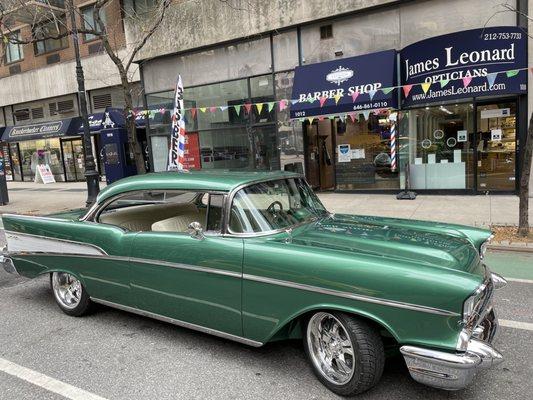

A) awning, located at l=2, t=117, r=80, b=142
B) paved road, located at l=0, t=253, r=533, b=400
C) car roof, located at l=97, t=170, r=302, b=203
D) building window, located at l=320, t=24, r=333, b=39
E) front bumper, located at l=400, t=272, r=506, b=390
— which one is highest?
building window, located at l=320, t=24, r=333, b=39

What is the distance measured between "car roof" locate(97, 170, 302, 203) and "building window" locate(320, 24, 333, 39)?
381 inches

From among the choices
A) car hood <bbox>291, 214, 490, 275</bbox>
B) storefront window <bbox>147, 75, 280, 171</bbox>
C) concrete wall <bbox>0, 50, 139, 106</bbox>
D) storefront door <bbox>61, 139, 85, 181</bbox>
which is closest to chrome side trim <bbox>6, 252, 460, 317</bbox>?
car hood <bbox>291, 214, 490, 275</bbox>

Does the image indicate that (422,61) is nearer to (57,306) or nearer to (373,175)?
(373,175)

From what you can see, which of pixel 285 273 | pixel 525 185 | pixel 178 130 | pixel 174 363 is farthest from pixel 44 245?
pixel 525 185

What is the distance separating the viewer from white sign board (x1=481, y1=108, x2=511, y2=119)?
1087 centimetres

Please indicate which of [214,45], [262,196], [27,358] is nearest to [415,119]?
[214,45]

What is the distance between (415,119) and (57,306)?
999 centimetres

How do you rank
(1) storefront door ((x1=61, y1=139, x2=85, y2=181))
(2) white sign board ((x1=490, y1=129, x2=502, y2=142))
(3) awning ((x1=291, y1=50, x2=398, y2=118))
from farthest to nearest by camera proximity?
1. (1) storefront door ((x1=61, y1=139, x2=85, y2=181))
2. (3) awning ((x1=291, y1=50, x2=398, y2=118))
3. (2) white sign board ((x1=490, y1=129, x2=502, y2=142))

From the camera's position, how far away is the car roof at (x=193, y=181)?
372 cm

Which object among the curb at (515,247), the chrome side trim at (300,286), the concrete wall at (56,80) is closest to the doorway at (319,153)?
the curb at (515,247)

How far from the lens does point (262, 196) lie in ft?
12.3

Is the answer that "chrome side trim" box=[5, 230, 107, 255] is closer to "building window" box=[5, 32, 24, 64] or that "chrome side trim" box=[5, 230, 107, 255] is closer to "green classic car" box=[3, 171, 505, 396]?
"green classic car" box=[3, 171, 505, 396]

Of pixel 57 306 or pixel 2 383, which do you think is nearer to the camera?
pixel 2 383

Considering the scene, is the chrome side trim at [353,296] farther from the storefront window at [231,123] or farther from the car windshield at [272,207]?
the storefront window at [231,123]
